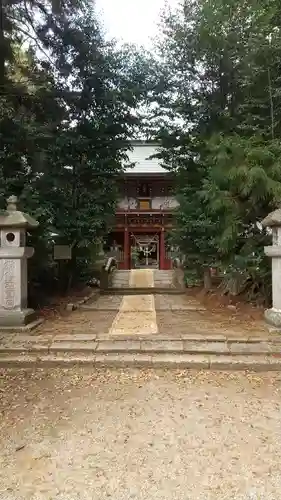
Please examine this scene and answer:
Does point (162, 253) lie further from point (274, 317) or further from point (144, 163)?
point (274, 317)

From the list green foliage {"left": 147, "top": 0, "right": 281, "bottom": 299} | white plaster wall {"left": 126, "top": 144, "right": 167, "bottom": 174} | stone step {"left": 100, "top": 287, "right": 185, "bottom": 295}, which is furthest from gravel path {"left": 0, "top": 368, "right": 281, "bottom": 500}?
white plaster wall {"left": 126, "top": 144, "right": 167, "bottom": 174}

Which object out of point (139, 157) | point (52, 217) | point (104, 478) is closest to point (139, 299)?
point (52, 217)

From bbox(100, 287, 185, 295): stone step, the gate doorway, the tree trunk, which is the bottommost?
bbox(100, 287, 185, 295): stone step

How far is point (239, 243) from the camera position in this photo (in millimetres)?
6809

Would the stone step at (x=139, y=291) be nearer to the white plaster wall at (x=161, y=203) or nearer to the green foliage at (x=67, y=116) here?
the green foliage at (x=67, y=116)

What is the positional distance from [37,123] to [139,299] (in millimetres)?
4357

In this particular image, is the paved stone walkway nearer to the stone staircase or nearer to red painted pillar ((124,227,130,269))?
the stone staircase

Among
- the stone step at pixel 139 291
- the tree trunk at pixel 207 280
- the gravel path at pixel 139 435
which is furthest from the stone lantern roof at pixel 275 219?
the stone step at pixel 139 291

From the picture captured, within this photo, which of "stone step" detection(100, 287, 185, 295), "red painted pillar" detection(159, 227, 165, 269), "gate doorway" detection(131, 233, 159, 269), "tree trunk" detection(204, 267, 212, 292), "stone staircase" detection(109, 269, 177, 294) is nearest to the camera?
"tree trunk" detection(204, 267, 212, 292)

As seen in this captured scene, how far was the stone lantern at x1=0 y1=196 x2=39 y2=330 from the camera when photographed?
5.57 m

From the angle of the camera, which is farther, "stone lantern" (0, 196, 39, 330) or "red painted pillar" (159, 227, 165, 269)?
"red painted pillar" (159, 227, 165, 269)

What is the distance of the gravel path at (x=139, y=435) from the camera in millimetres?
2152

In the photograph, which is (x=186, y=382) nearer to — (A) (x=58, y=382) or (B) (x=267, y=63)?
(A) (x=58, y=382)

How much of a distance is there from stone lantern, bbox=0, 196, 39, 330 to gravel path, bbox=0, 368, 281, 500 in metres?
1.53
